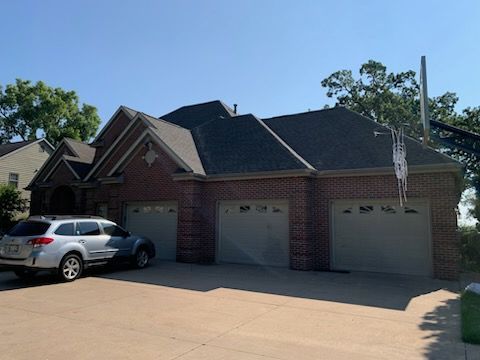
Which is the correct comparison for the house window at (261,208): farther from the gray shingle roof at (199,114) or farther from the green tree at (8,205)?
the green tree at (8,205)

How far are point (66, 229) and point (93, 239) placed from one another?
0.96m

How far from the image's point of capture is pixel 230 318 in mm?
6867

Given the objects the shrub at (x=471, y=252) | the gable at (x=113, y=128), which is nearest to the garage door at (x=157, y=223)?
the gable at (x=113, y=128)

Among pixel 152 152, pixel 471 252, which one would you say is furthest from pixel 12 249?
pixel 471 252

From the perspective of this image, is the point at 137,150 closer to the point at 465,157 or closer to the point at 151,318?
the point at 151,318

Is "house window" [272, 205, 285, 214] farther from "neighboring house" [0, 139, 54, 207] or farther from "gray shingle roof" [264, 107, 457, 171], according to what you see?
"neighboring house" [0, 139, 54, 207]

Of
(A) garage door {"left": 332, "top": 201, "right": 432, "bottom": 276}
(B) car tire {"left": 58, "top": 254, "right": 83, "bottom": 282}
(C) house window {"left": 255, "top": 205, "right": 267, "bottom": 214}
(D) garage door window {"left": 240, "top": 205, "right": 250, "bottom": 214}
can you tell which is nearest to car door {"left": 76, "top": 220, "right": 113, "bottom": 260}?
(B) car tire {"left": 58, "top": 254, "right": 83, "bottom": 282}

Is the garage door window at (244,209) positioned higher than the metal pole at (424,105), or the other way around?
the metal pole at (424,105)

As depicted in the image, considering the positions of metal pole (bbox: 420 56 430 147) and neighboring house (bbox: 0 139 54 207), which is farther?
neighboring house (bbox: 0 139 54 207)

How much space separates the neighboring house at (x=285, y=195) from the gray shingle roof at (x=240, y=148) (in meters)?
0.06

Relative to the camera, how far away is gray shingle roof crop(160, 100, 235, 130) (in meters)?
22.3

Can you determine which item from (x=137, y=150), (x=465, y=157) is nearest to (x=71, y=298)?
(x=137, y=150)

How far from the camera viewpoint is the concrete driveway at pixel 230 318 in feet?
17.1

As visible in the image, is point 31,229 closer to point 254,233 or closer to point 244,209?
→ point 244,209
